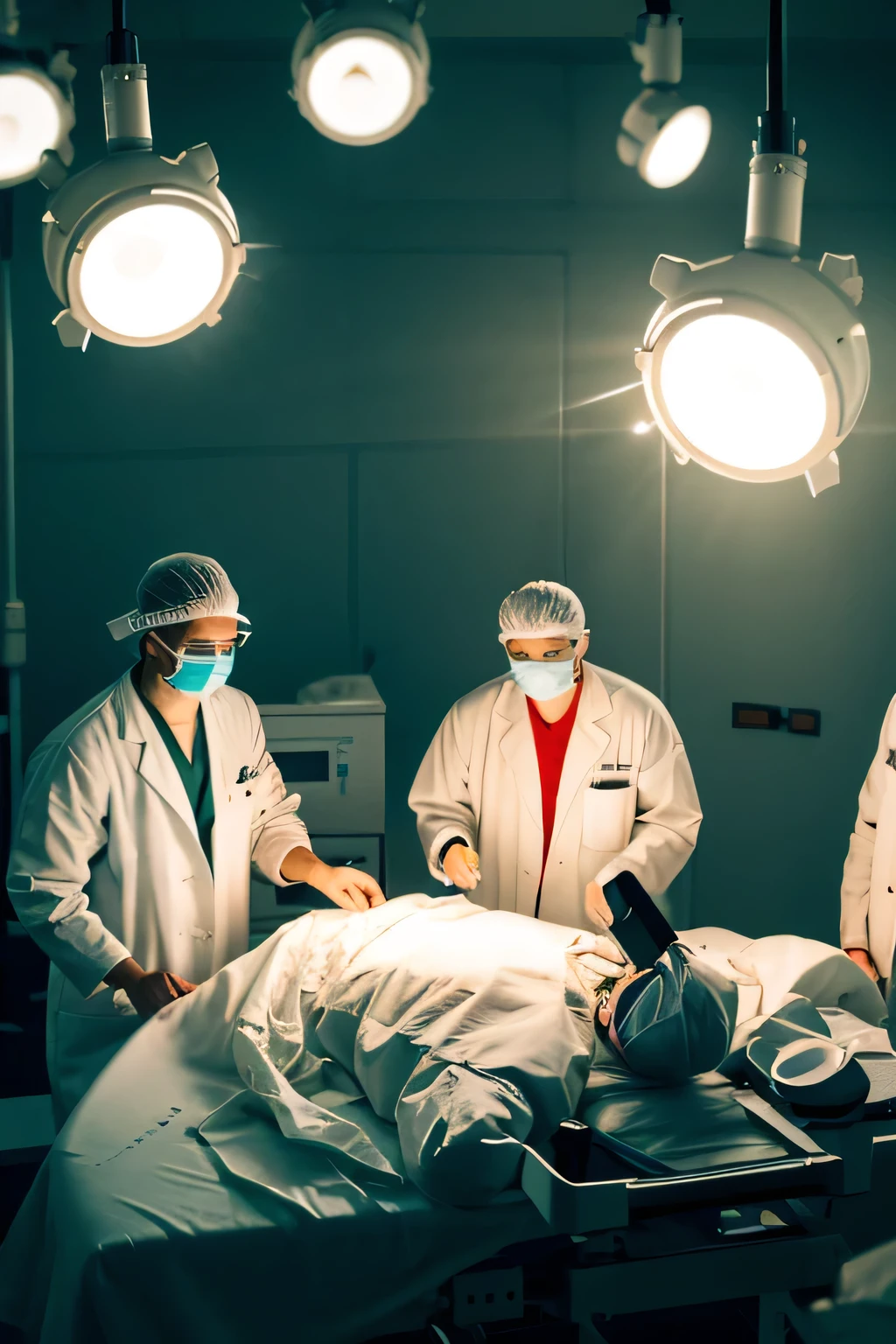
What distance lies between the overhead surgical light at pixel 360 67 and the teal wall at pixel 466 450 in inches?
60.4

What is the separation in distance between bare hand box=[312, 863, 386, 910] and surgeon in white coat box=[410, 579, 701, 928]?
260mm

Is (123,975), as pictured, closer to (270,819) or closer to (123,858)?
(123,858)

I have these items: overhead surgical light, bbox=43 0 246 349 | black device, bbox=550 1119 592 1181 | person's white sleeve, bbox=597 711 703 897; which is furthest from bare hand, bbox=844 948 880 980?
overhead surgical light, bbox=43 0 246 349

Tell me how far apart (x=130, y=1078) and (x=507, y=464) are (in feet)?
8.87

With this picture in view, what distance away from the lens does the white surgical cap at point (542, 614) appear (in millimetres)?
2754

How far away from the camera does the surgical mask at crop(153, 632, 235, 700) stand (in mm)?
2416

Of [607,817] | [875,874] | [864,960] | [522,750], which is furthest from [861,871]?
[522,750]

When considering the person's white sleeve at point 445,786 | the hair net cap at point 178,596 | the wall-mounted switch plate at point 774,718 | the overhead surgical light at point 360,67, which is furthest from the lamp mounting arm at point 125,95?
the wall-mounted switch plate at point 774,718

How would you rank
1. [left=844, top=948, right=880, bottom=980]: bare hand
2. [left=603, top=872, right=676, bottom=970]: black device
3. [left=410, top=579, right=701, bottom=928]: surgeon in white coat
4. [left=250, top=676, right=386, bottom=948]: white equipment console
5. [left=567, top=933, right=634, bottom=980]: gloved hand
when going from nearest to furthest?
1. [left=603, top=872, right=676, bottom=970]: black device
2. [left=567, top=933, right=634, bottom=980]: gloved hand
3. [left=844, top=948, right=880, bottom=980]: bare hand
4. [left=410, top=579, right=701, bottom=928]: surgeon in white coat
5. [left=250, top=676, right=386, bottom=948]: white equipment console

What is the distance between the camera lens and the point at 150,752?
8.04 ft

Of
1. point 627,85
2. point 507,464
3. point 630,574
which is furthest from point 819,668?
point 627,85

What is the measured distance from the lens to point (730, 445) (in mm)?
1351

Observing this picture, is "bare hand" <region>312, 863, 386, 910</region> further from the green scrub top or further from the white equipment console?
the white equipment console

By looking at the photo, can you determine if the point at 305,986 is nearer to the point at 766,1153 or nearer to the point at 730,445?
the point at 766,1153
